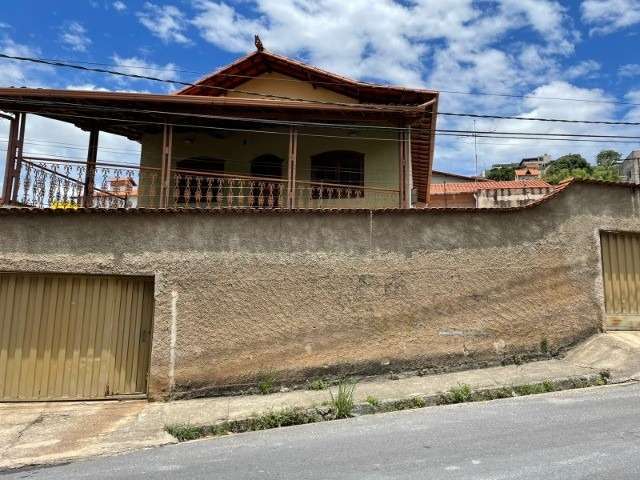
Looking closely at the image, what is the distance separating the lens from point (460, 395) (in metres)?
6.53

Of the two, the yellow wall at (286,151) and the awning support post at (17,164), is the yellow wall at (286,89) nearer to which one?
the yellow wall at (286,151)

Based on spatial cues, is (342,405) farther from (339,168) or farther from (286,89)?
(286,89)

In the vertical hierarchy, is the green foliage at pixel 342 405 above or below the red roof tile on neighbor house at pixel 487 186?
below

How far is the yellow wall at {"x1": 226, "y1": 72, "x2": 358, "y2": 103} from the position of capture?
13.0 meters

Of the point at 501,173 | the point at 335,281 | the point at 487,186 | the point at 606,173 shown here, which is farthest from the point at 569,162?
the point at 335,281

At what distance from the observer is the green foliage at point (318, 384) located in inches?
287

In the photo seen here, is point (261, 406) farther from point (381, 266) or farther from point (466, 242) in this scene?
point (466, 242)

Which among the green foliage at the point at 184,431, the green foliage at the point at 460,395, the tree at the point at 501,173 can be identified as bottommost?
the green foliage at the point at 184,431

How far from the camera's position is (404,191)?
11.3 meters

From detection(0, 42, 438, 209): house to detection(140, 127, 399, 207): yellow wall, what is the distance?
0.08 feet

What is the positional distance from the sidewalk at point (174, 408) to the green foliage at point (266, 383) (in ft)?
0.43

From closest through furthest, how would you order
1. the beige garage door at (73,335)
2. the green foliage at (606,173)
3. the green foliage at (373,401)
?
the green foliage at (373,401)
the beige garage door at (73,335)
the green foliage at (606,173)

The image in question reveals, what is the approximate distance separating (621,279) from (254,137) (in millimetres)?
8854

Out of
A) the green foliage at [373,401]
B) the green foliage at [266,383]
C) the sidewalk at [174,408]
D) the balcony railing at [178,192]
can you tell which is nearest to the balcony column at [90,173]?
the balcony railing at [178,192]
